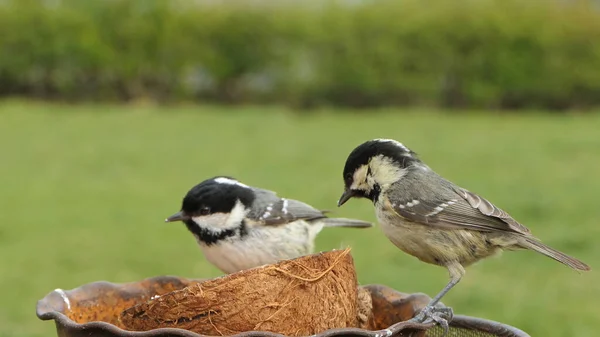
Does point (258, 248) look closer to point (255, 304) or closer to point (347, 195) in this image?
point (347, 195)

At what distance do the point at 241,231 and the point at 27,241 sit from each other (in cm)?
555

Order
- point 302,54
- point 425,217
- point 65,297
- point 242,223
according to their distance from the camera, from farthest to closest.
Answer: point 302,54
point 242,223
point 425,217
point 65,297

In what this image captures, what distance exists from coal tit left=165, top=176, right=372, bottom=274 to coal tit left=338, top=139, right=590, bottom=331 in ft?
1.96

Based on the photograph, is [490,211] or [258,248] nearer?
[490,211]

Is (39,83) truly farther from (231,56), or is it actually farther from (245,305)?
(245,305)

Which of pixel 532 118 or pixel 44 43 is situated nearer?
pixel 532 118

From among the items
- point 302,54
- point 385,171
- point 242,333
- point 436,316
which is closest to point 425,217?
point 385,171

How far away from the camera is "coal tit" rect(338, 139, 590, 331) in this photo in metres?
3.31

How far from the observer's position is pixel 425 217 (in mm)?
3322

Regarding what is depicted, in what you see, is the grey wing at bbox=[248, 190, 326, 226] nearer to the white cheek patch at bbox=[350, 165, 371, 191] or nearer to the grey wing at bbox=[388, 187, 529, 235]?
the white cheek patch at bbox=[350, 165, 371, 191]

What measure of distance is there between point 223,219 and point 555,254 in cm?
141

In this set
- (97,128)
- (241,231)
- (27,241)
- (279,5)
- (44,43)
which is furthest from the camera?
(279,5)

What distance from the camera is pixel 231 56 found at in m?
21.5

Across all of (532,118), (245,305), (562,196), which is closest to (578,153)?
(562,196)
